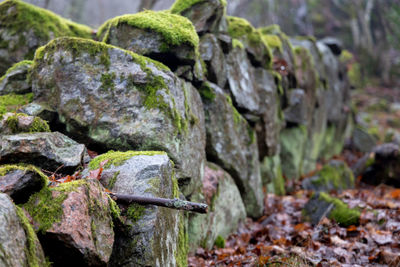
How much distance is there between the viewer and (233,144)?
19.5 ft

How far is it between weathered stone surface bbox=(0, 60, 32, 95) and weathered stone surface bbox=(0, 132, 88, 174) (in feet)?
4.82

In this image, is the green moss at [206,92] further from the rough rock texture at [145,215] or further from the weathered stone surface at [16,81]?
the weathered stone surface at [16,81]

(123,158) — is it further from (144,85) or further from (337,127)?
(337,127)

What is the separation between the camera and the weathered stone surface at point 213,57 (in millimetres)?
5867

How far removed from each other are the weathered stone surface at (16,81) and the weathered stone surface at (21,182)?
2.35m

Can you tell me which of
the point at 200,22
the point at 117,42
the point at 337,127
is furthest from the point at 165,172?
the point at 337,127

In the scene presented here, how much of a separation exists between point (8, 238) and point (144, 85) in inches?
101

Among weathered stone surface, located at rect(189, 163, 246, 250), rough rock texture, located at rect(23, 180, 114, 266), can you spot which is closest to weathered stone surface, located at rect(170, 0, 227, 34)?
weathered stone surface, located at rect(189, 163, 246, 250)

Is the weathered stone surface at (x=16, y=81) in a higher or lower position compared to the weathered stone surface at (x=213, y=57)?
lower

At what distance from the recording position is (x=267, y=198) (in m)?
7.60

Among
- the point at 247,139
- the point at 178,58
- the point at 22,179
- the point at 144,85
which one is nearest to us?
the point at 22,179

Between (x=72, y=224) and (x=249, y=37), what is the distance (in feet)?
21.9

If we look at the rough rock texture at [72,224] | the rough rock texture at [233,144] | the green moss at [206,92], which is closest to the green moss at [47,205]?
the rough rock texture at [72,224]

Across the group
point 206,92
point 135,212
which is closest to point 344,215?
point 206,92
